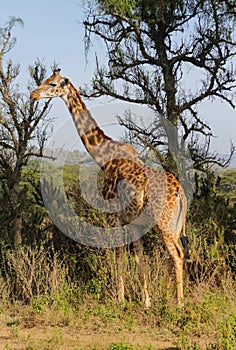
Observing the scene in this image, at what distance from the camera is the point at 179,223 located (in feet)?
25.1

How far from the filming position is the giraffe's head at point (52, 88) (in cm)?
819

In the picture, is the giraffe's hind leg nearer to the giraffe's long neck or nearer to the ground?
the ground

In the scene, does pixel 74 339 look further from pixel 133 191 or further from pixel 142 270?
pixel 133 191

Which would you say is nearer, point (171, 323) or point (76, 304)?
point (171, 323)

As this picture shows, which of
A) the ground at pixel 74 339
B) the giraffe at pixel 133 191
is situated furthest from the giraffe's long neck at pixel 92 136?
the ground at pixel 74 339

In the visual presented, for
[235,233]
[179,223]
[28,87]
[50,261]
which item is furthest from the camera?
[28,87]

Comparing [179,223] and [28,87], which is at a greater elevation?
[28,87]

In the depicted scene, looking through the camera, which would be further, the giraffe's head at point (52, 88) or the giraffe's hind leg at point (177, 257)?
the giraffe's head at point (52, 88)

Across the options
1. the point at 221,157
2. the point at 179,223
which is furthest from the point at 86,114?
the point at 221,157

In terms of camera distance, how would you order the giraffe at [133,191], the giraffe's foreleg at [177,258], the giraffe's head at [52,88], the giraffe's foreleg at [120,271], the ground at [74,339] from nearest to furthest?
the ground at [74,339], the giraffe's foreleg at [177,258], the giraffe at [133,191], the giraffe's foreleg at [120,271], the giraffe's head at [52,88]

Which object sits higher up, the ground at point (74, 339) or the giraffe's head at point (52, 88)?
the giraffe's head at point (52, 88)

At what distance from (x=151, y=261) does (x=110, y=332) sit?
2.22 meters

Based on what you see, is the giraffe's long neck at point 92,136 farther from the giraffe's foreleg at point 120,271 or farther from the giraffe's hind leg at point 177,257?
the giraffe's hind leg at point 177,257

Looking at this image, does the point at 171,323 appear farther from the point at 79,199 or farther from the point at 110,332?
the point at 79,199
